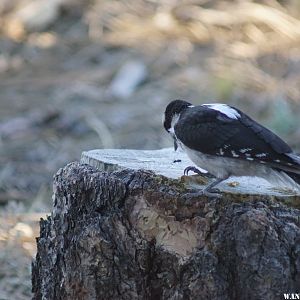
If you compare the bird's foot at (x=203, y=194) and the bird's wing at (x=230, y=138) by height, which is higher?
the bird's wing at (x=230, y=138)

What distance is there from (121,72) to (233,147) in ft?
24.1

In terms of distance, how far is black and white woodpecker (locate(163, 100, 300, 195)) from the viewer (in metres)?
3.92

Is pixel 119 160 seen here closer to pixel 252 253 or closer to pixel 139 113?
pixel 252 253

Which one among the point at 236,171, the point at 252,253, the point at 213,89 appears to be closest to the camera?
the point at 252,253

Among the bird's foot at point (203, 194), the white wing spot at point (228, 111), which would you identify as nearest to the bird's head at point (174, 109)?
the white wing spot at point (228, 111)

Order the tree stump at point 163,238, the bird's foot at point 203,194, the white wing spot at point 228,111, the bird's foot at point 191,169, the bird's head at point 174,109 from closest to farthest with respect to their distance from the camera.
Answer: the tree stump at point 163,238 < the bird's foot at point 203,194 < the white wing spot at point 228,111 < the bird's foot at point 191,169 < the bird's head at point 174,109

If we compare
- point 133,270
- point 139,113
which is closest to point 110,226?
point 133,270

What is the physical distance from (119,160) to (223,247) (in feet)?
2.54

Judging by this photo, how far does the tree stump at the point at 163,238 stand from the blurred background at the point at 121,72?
11.8 feet

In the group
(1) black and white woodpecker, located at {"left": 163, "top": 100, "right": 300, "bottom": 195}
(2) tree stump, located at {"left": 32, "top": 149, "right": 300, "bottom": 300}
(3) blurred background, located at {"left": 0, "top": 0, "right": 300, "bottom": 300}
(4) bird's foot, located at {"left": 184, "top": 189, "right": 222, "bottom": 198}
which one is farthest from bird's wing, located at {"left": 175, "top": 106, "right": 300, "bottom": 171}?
(3) blurred background, located at {"left": 0, "top": 0, "right": 300, "bottom": 300}

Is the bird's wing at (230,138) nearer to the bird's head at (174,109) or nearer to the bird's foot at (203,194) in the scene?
the bird's head at (174,109)

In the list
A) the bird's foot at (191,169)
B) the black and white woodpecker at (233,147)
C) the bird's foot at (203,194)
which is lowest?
the bird's foot at (191,169)

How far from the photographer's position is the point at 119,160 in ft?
13.8

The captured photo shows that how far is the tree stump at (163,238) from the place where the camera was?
3594 mm
